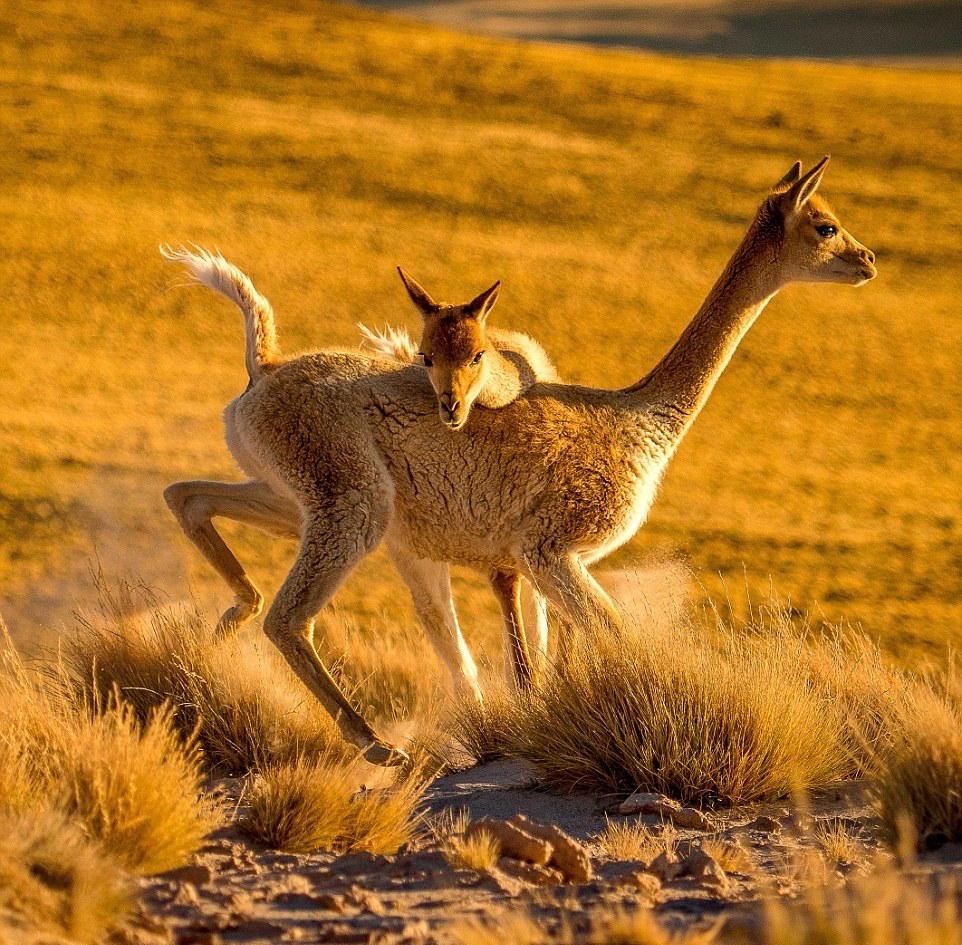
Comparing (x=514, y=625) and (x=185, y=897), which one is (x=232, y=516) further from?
(x=185, y=897)

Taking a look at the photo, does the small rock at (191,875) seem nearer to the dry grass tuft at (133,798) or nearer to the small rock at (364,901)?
the dry grass tuft at (133,798)

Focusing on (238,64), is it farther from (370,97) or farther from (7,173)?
(7,173)

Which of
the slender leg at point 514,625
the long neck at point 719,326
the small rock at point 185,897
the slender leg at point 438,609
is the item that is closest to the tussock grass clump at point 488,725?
the slender leg at point 514,625

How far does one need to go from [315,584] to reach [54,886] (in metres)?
2.66

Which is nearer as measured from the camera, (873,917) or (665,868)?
(873,917)

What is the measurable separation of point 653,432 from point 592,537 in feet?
2.38

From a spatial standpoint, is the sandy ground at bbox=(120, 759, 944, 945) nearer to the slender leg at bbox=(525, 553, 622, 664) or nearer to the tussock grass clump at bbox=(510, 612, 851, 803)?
the tussock grass clump at bbox=(510, 612, 851, 803)

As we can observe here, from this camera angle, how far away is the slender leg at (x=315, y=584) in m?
6.41

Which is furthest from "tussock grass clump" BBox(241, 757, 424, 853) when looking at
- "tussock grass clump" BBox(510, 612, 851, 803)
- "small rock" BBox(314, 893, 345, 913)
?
"tussock grass clump" BBox(510, 612, 851, 803)

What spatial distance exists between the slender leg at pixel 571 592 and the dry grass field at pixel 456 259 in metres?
5.94

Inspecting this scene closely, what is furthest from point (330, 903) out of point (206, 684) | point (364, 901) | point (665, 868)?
point (206, 684)

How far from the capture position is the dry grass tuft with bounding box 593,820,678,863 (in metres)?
Result: 5.07

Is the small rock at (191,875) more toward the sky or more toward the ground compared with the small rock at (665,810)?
more toward the sky

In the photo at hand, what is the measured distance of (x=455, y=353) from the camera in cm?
645
